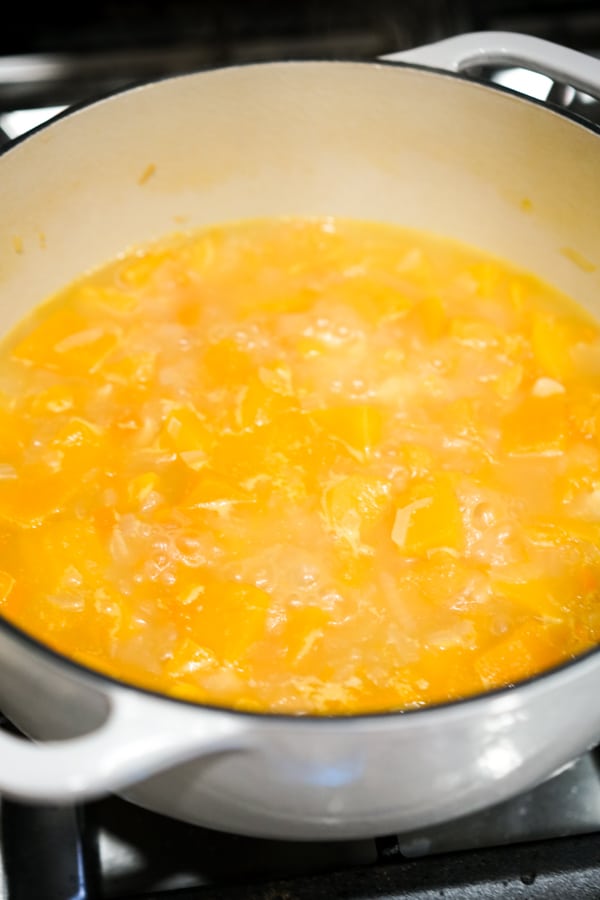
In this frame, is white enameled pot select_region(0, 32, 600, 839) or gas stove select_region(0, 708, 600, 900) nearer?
white enameled pot select_region(0, 32, 600, 839)

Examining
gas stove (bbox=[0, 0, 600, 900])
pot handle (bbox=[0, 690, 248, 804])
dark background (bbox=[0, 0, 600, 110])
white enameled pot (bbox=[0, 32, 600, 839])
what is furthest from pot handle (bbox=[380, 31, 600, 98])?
pot handle (bbox=[0, 690, 248, 804])

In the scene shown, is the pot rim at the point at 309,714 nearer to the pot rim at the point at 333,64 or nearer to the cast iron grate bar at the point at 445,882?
the pot rim at the point at 333,64

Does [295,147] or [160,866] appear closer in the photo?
A: [160,866]

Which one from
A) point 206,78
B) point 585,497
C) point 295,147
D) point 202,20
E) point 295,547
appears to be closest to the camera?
point 295,547

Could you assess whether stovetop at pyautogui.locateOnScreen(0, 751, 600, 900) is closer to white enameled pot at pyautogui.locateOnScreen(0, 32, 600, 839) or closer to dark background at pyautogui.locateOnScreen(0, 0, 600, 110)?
white enameled pot at pyautogui.locateOnScreen(0, 32, 600, 839)

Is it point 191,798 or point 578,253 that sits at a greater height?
point 578,253

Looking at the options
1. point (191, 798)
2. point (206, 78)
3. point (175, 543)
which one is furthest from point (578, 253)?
point (191, 798)

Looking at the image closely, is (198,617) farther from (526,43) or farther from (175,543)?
(526,43)
